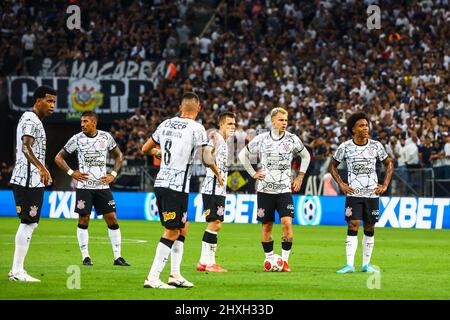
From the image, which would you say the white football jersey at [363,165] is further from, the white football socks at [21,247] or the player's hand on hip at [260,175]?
the white football socks at [21,247]

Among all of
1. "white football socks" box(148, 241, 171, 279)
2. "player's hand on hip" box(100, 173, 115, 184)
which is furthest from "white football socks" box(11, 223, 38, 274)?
"player's hand on hip" box(100, 173, 115, 184)

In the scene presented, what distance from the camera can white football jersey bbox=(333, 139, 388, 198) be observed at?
16.7 m

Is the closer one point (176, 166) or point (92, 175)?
A: point (176, 166)

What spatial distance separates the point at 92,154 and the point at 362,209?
497 centimetres

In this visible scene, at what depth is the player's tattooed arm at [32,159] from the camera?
46.2ft

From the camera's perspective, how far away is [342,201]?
3103 cm

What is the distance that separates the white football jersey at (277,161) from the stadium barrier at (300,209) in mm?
13573

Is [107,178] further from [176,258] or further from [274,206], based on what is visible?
[176,258]

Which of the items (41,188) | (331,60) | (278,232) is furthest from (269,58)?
(41,188)

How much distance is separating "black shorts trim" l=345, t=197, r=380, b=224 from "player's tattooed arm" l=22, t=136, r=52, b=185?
5293 millimetres

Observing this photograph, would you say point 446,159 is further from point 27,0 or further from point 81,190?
point 27,0

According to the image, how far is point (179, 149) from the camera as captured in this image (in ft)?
44.5

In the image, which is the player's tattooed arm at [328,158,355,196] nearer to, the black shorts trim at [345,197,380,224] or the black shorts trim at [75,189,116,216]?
the black shorts trim at [345,197,380,224]

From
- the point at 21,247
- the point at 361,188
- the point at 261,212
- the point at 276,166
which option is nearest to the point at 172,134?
the point at 21,247
